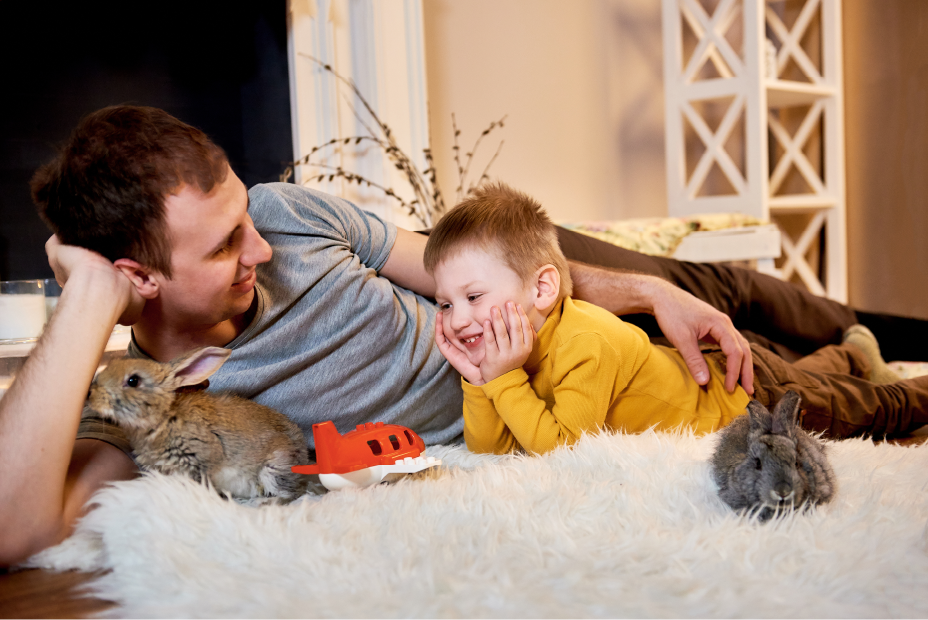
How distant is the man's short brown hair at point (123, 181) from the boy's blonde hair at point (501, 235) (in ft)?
1.31

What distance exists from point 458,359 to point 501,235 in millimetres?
227

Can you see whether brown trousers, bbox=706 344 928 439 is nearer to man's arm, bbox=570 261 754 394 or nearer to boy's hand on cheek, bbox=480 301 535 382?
man's arm, bbox=570 261 754 394

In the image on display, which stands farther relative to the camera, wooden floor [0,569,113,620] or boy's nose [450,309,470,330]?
boy's nose [450,309,470,330]

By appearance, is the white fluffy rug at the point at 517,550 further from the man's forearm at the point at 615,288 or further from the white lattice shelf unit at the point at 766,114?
the white lattice shelf unit at the point at 766,114

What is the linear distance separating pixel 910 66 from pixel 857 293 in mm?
1056

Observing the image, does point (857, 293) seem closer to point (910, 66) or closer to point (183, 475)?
point (910, 66)

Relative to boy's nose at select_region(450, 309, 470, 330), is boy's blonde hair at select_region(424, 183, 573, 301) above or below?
above

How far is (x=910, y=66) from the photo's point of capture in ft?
10.3

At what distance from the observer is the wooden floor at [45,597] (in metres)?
0.71

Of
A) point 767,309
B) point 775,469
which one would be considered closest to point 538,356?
point 775,469

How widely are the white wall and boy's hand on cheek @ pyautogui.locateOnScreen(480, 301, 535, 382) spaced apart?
1699 mm

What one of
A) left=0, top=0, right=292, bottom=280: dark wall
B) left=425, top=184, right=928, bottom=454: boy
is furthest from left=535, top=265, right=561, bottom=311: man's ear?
left=0, top=0, right=292, bottom=280: dark wall

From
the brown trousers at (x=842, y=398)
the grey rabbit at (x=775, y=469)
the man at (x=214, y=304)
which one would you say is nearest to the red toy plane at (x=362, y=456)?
the man at (x=214, y=304)

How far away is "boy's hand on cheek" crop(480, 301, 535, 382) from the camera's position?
1128mm
